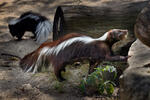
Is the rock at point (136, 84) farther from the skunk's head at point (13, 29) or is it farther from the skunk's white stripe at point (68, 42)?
the skunk's head at point (13, 29)

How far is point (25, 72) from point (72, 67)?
2.56 ft

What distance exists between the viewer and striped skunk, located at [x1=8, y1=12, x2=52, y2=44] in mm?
6621

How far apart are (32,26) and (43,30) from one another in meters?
0.49

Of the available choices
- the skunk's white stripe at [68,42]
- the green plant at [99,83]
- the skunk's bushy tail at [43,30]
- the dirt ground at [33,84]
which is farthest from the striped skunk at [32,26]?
the green plant at [99,83]

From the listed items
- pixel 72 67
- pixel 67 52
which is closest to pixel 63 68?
pixel 67 52

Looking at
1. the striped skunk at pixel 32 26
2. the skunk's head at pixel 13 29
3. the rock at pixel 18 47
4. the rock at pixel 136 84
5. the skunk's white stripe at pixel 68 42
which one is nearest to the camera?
the rock at pixel 136 84

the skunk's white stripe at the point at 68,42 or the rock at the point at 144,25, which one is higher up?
the rock at the point at 144,25

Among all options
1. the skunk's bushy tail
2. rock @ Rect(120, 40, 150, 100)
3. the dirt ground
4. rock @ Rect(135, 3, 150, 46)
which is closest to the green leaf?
the dirt ground

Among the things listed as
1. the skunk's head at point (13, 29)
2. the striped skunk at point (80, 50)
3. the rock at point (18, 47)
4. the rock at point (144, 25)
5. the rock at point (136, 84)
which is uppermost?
the rock at point (144, 25)

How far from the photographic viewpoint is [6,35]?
22.8 ft

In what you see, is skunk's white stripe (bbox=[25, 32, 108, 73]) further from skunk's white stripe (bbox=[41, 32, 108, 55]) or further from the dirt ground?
the dirt ground

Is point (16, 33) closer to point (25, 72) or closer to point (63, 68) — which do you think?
point (25, 72)

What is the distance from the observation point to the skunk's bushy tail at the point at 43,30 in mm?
6508

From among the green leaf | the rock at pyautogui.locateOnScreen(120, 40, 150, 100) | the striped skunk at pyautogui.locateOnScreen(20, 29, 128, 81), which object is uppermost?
the rock at pyautogui.locateOnScreen(120, 40, 150, 100)
